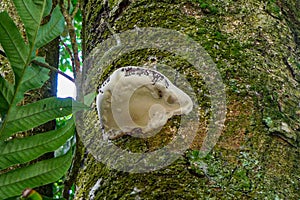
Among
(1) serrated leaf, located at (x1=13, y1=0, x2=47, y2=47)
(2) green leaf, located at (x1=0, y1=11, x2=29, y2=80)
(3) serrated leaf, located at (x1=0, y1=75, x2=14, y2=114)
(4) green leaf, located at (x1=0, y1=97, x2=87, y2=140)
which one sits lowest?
(4) green leaf, located at (x1=0, y1=97, x2=87, y2=140)

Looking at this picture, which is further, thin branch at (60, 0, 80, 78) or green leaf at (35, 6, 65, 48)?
thin branch at (60, 0, 80, 78)

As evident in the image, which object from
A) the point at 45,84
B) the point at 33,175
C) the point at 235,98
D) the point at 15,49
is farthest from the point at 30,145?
the point at 45,84

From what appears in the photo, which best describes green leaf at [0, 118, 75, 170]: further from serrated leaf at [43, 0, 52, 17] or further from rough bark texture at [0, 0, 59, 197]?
rough bark texture at [0, 0, 59, 197]

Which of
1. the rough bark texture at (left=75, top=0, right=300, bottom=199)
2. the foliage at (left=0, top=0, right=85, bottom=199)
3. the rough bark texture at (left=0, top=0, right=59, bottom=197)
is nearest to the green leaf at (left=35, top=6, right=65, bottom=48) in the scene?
the foliage at (left=0, top=0, right=85, bottom=199)

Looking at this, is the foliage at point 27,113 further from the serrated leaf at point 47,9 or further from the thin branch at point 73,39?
the thin branch at point 73,39

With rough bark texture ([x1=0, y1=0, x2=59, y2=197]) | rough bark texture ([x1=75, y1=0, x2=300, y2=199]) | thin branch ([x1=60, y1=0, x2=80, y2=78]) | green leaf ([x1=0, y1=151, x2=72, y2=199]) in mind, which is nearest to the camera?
green leaf ([x1=0, y1=151, x2=72, y2=199])

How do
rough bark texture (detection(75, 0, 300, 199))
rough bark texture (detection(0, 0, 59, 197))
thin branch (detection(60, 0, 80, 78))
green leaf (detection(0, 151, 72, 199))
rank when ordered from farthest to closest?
1. rough bark texture (detection(0, 0, 59, 197))
2. thin branch (detection(60, 0, 80, 78))
3. rough bark texture (detection(75, 0, 300, 199))
4. green leaf (detection(0, 151, 72, 199))

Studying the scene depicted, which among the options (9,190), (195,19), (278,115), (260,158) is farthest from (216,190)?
(195,19)
